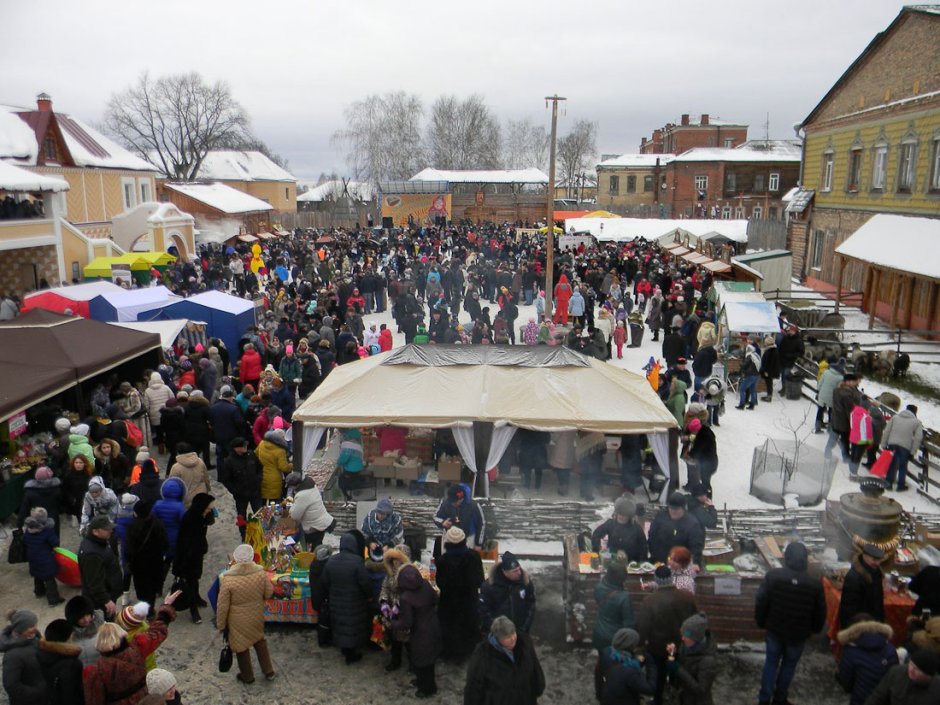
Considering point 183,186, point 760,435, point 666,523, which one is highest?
point 183,186

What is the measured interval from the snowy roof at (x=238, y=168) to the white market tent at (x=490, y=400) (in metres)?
48.4

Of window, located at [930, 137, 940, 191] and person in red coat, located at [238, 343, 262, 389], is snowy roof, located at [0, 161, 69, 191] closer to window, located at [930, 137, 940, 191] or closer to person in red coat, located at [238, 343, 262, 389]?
person in red coat, located at [238, 343, 262, 389]

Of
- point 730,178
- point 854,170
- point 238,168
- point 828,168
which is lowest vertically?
point 854,170

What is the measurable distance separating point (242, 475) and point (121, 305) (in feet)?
29.2

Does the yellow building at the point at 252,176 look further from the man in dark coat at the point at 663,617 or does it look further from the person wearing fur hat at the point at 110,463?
the man in dark coat at the point at 663,617

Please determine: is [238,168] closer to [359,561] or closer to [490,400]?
[490,400]

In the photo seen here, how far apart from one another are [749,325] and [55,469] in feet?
36.4

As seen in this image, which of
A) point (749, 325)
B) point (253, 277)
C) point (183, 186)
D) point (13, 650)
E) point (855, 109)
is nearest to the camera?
point (13, 650)

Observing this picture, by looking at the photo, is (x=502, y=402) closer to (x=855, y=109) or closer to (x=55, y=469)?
(x=55, y=469)

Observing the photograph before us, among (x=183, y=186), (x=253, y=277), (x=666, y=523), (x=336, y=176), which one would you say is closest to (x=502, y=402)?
(x=666, y=523)

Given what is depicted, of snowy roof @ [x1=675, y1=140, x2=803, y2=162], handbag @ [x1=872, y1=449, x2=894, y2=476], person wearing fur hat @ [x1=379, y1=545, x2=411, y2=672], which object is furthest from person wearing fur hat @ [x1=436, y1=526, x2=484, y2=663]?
snowy roof @ [x1=675, y1=140, x2=803, y2=162]

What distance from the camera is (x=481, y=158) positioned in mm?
67500

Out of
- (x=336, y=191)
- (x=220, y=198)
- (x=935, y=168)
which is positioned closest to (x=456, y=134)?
(x=336, y=191)

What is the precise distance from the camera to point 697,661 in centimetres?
467
